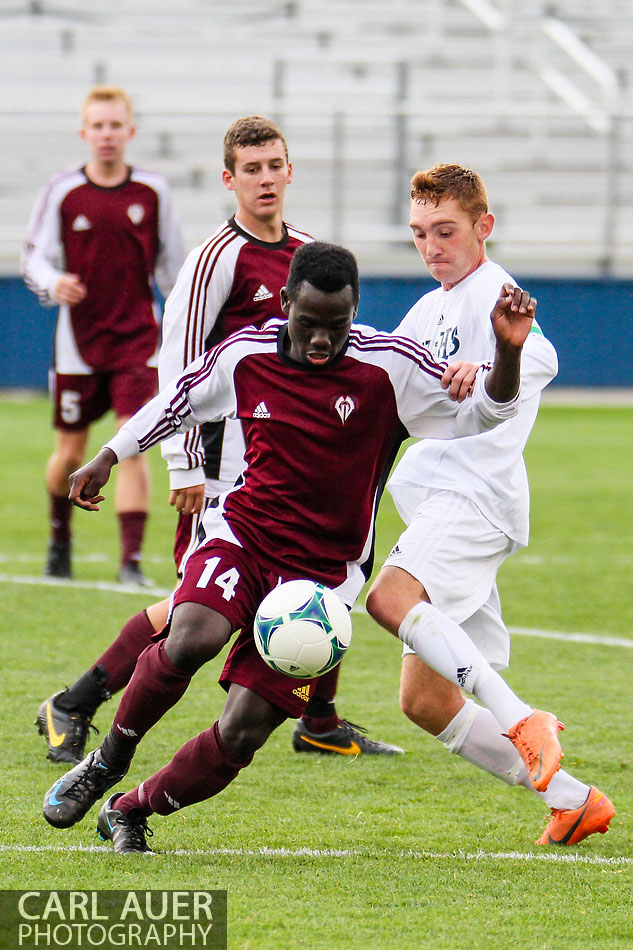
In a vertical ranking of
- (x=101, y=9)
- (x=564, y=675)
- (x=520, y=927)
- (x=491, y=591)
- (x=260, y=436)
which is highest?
(x=101, y=9)

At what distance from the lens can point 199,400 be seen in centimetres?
364

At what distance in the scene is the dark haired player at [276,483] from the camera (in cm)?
338

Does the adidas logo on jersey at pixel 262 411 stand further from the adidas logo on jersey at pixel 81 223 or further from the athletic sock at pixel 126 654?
the adidas logo on jersey at pixel 81 223

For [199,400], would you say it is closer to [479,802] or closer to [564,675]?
[479,802]

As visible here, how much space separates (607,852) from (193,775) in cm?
108

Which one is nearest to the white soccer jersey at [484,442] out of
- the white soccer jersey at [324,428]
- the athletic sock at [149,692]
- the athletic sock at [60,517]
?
the white soccer jersey at [324,428]

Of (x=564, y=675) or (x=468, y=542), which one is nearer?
(x=468, y=542)

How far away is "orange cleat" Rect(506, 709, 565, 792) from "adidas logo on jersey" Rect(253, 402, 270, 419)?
3.23 ft

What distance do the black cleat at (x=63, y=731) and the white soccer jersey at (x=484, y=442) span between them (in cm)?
125

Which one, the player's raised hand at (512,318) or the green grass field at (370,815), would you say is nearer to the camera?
the green grass field at (370,815)

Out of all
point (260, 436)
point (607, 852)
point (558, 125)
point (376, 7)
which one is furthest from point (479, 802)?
point (376, 7)

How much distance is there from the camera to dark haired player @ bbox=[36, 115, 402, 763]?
438 centimetres

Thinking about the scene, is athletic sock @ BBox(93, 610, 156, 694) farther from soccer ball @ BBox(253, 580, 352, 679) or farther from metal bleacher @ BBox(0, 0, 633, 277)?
metal bleacher @ BBox(0, 0, 633, 277)

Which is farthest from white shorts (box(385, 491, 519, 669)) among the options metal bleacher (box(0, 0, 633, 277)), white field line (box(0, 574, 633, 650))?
metal bleacher (box(0, 0, 633, 277))
